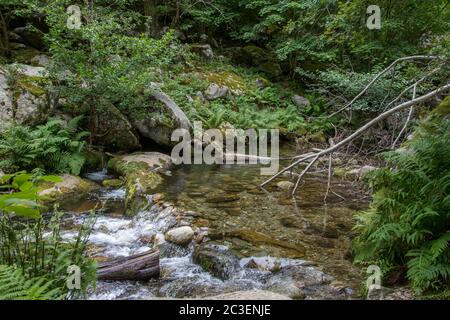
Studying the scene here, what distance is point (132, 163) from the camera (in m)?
9.16

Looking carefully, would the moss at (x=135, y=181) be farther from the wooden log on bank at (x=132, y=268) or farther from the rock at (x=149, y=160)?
the wooden log on bank at (x=132, y=268)

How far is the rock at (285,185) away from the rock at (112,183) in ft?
11.8

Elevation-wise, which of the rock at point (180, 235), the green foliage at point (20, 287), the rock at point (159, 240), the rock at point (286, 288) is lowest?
the rock at point (286, 288)

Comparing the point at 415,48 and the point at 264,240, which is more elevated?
the point at 415,48

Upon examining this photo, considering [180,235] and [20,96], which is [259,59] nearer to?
[20,96]

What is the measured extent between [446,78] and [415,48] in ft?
25.7

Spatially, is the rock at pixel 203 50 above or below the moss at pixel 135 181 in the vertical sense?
above

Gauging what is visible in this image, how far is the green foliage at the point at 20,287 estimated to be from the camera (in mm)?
2459

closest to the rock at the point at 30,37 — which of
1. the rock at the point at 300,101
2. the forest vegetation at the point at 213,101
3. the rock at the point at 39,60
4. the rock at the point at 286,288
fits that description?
the forest vegetation at the point at 213,101

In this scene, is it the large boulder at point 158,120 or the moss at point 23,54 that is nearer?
the large boulder at point 158,120

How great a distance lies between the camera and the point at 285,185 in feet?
27.6
